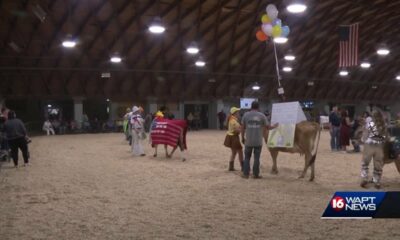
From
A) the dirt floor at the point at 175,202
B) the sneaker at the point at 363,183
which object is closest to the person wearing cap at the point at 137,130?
the dirt floor at the point at 175,202

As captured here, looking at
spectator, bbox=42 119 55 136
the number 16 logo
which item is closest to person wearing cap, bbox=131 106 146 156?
the number 16 logo

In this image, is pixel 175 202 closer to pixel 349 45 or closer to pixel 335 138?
pixel 335 138

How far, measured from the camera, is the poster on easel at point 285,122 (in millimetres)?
9211

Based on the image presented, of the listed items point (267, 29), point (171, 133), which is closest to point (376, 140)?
point (267, 29)

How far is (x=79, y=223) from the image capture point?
221 inches

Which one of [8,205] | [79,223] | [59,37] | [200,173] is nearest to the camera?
[79,223]

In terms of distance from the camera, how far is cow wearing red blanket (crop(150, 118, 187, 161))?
42.6 feet

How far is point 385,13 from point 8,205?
29136mm

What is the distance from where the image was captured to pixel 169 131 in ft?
→ 43.1

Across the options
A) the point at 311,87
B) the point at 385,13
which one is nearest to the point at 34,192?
the point at 385,13

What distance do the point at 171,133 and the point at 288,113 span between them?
4755 millimetres

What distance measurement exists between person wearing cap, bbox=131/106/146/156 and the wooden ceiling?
1034 centimetres

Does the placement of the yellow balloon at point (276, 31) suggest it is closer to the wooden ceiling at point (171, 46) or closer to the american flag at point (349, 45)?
the american flag at point (349, 45)

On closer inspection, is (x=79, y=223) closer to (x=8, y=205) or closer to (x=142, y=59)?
(x=8, y=205)
